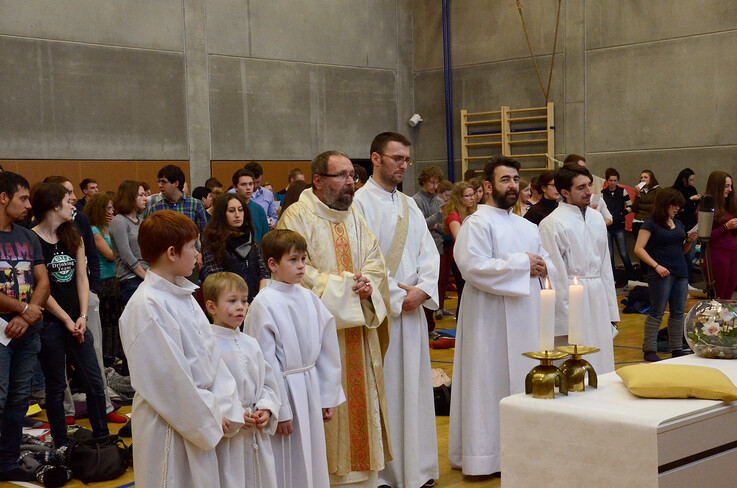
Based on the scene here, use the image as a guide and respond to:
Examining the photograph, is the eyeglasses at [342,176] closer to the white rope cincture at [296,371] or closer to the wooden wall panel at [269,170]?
the white rope cincture at [296,371]

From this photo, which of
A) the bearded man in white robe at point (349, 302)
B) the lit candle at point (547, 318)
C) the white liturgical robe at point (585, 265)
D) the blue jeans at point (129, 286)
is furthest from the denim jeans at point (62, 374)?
the lit candle at point (547, 318)

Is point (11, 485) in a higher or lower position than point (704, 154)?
lower

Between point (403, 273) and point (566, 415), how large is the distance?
2.30 meters

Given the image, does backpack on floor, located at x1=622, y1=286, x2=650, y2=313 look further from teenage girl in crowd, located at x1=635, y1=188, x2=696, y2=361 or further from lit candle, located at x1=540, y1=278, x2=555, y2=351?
lit candle, located at x1=540, y1=278, x2=555, y2=351

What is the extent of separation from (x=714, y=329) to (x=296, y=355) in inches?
66.3

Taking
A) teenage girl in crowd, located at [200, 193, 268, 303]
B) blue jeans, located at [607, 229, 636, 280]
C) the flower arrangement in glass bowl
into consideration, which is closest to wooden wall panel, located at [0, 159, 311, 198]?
blue jeans, located at [607, 229, 636, 280]

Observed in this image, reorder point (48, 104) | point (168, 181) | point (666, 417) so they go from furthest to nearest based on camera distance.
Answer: point (48, 104) < point (168, 181) < point (666, 417)

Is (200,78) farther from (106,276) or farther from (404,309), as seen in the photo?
(404,309)

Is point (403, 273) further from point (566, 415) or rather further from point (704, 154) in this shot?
point (704, 154)

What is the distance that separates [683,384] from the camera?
2717mm

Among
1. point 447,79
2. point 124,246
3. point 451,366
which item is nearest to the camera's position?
point 124,246

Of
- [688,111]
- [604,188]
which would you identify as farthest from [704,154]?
[604,188]

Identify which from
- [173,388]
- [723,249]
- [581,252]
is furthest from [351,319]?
[723,249]

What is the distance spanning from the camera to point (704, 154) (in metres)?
12.4
